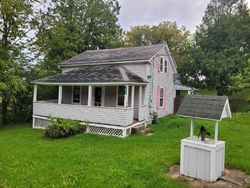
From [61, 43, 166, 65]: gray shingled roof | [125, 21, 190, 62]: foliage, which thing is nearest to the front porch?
[61, 43, 166, 65]: gray shingled roof

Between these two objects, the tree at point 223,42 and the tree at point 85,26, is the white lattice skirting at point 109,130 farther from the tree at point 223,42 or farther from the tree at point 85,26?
the tree at point 223,42

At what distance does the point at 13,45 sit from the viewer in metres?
17.1

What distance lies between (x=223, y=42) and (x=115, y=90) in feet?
75.5

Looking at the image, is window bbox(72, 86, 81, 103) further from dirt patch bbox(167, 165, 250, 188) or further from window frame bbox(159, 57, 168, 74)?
dirt patch bbox(167, 165, 250, 188)

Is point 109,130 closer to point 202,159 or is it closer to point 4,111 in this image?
point 202,159

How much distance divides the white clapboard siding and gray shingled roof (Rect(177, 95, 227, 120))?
18.2 feet

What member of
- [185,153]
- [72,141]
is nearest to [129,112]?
[72,141]

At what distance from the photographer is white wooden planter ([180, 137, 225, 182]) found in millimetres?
6020

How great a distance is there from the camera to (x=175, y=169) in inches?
273

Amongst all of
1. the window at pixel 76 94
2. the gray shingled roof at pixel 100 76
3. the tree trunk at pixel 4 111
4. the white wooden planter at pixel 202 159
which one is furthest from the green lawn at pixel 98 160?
the tree trunk at pixel 4 111

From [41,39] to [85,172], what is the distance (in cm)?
1497

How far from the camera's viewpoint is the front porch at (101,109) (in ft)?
40.1

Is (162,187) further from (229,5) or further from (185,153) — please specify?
(229,5)

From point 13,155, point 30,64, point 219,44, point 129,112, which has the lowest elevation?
point 13,155
